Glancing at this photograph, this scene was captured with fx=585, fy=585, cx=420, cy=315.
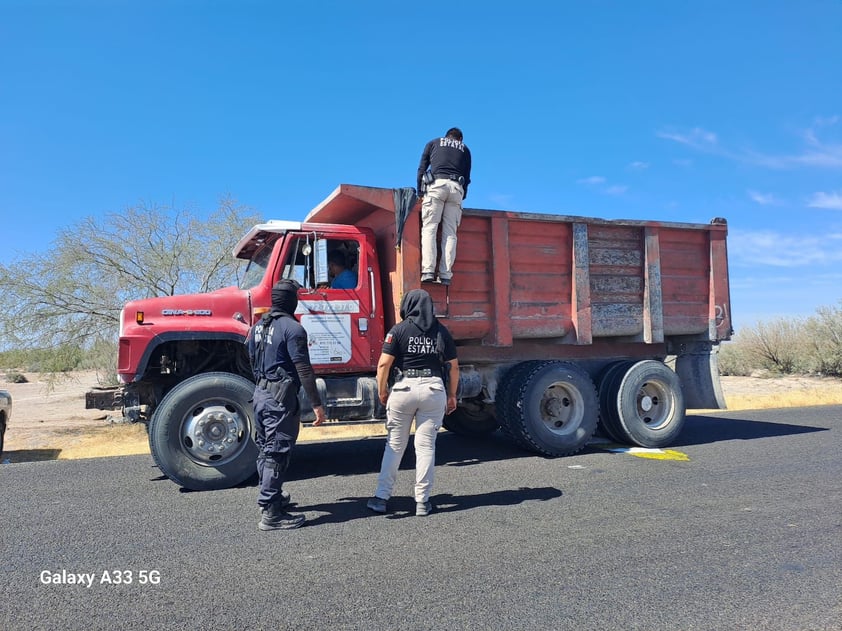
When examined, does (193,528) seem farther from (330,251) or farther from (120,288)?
(120,288)

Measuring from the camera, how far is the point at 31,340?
551 inches

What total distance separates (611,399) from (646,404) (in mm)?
532

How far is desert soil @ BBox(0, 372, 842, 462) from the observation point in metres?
8.59

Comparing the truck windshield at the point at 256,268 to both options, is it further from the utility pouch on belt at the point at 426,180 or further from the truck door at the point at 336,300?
the utility pouch on belt at the point at 426,180

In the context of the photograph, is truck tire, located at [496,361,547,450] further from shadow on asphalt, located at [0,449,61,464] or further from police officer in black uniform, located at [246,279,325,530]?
shadow on asphalt, located at [0,449,61,464]

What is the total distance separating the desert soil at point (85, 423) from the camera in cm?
859

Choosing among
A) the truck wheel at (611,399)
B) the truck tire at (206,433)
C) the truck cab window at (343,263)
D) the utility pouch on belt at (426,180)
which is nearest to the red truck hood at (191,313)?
the truck tire at (206,433)

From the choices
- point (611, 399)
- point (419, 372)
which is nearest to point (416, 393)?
point (419, 372)

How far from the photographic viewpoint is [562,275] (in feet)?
23.9

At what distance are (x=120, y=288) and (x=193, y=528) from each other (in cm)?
1241

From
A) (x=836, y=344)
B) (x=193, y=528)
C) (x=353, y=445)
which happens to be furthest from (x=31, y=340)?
(x=836, y=344)

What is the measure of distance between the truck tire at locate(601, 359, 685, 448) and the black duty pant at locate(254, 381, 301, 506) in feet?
14.9

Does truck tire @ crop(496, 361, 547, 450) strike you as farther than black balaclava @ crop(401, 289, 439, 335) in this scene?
Yes

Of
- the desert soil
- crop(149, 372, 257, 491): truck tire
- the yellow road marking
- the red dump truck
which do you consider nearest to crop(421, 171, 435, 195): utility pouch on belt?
the red dump truck
